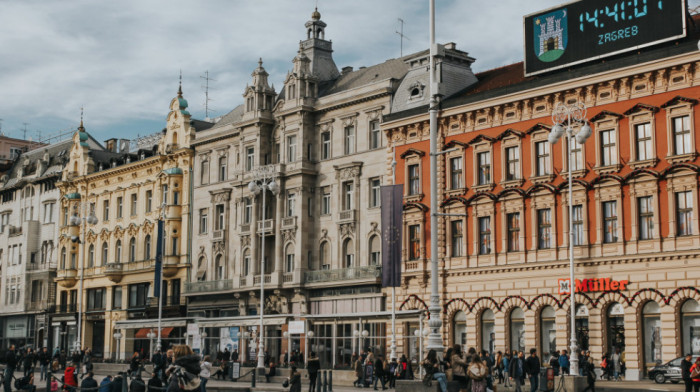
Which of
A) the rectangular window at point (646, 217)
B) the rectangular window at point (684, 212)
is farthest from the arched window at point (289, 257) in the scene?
the rectangular window at point (684, 212)

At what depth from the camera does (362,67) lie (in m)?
65.7

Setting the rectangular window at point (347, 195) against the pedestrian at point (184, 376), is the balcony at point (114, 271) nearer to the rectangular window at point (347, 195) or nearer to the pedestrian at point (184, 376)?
the rectangular window at point (347, 195)

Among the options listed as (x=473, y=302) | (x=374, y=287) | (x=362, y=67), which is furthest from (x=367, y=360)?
(x=362, y=67)

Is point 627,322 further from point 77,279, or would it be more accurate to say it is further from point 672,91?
point 77,279

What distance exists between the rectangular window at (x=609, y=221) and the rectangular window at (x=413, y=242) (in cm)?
1189

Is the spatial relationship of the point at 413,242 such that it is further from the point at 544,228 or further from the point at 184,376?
the point at 184,376

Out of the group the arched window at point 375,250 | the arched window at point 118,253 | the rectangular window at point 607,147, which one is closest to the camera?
the rectangular window at point 607,147

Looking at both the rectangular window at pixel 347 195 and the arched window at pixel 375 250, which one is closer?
the arched window at pixel 375 250

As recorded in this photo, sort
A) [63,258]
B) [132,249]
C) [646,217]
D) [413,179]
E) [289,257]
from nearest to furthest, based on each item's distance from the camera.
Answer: [646,217], [413,179], [289,257], [132,249], [63,258]

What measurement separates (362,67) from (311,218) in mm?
11070

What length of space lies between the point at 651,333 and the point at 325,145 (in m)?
25.9

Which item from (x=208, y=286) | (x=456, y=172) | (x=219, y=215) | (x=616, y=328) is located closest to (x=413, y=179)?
(x=456, y=172)

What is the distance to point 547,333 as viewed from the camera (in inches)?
1866

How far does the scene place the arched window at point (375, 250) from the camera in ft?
188
